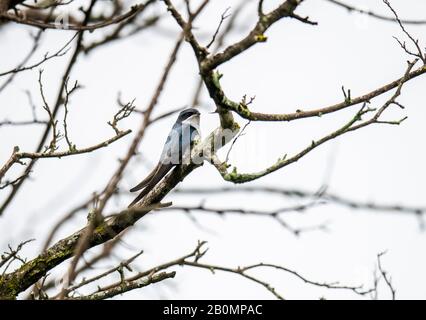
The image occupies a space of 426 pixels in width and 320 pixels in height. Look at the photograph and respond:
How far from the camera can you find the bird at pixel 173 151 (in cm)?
438

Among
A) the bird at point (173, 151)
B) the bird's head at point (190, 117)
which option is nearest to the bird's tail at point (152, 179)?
the bird at point (173, 151)

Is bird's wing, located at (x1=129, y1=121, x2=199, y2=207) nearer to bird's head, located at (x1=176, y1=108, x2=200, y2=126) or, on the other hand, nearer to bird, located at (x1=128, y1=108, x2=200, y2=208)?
bird, located at (x1=128, y1=108, x2=200, y2=208)

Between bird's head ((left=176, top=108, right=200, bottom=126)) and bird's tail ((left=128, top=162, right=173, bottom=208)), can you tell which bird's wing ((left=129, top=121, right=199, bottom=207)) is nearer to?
bird's tail ((left=128, top=162, right=173, bottom=208))

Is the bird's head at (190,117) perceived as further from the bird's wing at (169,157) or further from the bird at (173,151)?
the bird's wing at (169,157)

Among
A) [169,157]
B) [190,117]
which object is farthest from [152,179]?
[190,117]

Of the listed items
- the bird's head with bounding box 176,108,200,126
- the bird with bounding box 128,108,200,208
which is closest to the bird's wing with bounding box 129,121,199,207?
the bird with bounding box 128,108,200,208

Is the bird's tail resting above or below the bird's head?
below

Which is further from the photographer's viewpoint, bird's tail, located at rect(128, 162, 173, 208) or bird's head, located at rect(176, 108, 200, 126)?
bird's head, located at rect(176, 108, 200, 126)

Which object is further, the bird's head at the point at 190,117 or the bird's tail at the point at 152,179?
the bird's head at the point at 190,117

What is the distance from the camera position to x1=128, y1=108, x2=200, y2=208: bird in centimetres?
438
